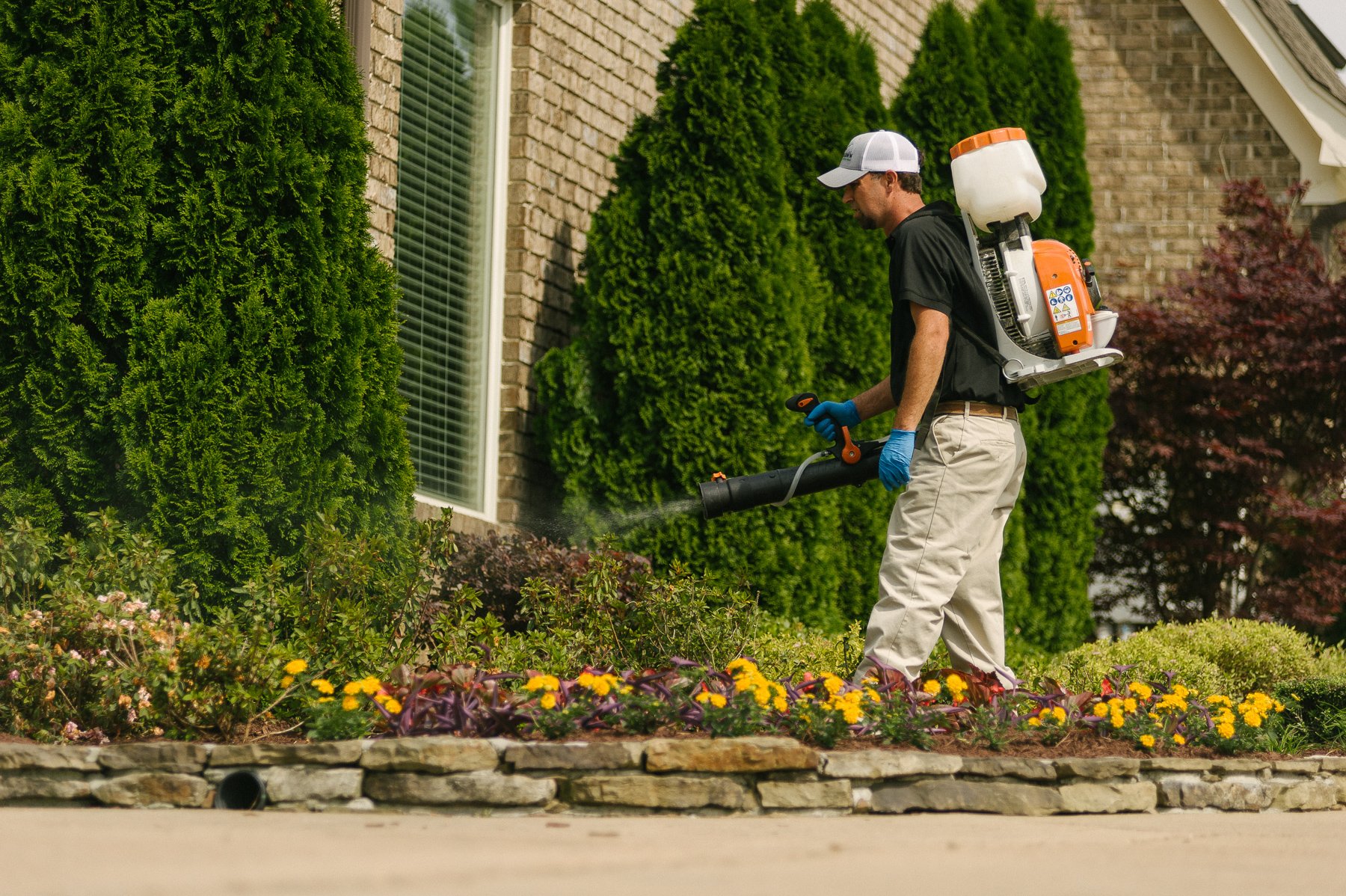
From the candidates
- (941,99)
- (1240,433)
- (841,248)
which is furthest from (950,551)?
(1240,433)

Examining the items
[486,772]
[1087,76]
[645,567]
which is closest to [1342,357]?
[1087,76]

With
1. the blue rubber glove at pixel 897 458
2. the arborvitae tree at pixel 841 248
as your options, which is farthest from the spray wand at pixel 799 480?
the arborvitae tree at pixel 841 248

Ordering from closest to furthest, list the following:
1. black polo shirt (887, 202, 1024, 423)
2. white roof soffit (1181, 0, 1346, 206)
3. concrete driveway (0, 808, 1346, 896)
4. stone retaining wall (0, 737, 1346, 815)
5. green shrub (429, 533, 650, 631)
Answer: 1. concrete driveway (0, 808, 1346, 896)
2. stone retaining wall (0, 737, 1346, 815)
3. black polo shirt (887, 202, 1024, 423)
4. green shrub (429, 533, 650, 631)
5. white roof soffit (1181, 0, 1346, 206)

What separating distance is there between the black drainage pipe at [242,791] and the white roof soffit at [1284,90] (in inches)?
421

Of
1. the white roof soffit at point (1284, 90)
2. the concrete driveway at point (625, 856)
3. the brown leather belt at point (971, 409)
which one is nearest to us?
the concrete driveway at point (625, 856)

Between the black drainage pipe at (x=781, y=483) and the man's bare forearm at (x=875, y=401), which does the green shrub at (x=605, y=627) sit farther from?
the man's bare forearm at (x=875, y=401)

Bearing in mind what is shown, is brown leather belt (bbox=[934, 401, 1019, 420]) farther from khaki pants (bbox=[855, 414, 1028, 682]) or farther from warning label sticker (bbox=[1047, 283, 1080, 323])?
warning label sticker (bbox=[1047, 283, 1080, 323])

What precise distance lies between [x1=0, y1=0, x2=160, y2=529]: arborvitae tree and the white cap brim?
2518 mm

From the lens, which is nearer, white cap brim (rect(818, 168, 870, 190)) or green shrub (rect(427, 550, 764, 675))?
white cap brim (rect(818, 168, 870, 190))

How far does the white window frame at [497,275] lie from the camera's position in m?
8.59

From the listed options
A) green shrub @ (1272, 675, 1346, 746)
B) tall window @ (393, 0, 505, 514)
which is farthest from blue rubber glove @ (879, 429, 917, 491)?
tall window @ (393, 0, 505, 514)

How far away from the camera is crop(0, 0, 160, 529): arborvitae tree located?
5949 millimetres

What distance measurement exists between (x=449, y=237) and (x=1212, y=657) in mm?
4552

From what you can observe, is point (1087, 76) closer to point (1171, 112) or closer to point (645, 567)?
point (1171, 112)
